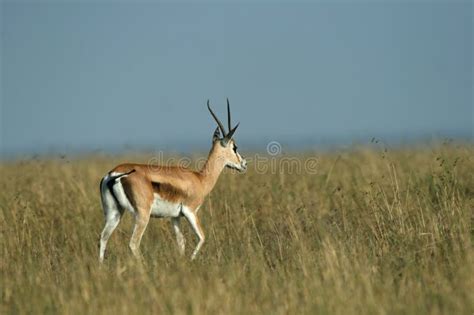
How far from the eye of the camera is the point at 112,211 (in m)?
8.26

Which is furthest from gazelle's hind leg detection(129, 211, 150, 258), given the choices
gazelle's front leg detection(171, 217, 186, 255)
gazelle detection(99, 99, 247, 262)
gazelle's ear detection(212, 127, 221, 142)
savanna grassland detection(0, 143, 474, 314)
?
gazelle's ear detection(212, 127, 221, 142)

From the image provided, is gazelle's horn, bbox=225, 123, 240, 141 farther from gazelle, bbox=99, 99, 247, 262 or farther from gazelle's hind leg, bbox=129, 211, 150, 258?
gazelle's hind leg, bbox=129, 211, 150, 258

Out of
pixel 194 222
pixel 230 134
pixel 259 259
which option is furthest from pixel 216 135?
pixel 259 259

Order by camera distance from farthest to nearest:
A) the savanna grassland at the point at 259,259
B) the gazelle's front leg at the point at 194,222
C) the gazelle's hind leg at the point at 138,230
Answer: the gazelle's front leg at the point at 194,222, the gazelle's hind leg at the point at 138,230, the savanna grassland at the point at 259,259

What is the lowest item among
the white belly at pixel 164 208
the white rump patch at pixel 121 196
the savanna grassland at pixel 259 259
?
the savanna grassland at pixel 259 259

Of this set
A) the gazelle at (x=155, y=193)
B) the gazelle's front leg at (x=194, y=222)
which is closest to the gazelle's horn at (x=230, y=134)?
the gazelle at (x=155, y=193)

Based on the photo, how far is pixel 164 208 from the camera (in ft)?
28.3

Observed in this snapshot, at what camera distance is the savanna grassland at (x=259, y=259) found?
5719 mm

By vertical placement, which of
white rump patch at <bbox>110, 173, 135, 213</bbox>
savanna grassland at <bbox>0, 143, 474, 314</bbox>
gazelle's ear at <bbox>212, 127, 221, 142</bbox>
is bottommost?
savanna grassland at <bbox>0, 143, 474, 314</bbox>

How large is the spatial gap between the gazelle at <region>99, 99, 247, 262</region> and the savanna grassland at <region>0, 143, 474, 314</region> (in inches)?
10.8

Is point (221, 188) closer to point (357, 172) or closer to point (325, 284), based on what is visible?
point (357, 172)

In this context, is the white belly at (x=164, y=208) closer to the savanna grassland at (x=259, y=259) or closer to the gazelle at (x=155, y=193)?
the gazelle at (x=155, y=193)

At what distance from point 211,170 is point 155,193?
1.23 m

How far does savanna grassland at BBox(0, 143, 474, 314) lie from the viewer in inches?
225
